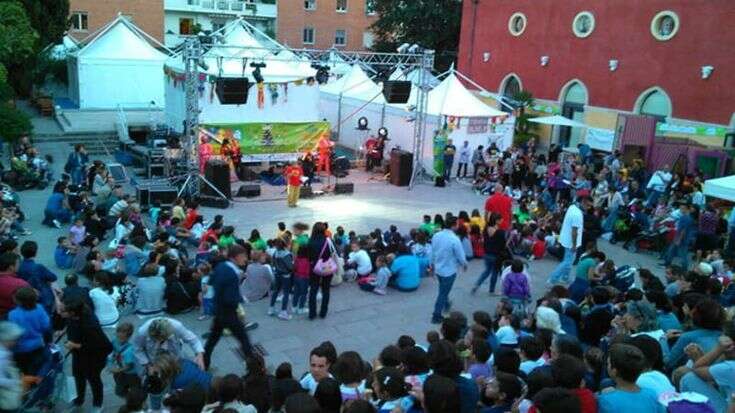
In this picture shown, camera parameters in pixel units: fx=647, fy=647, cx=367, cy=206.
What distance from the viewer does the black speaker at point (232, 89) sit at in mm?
16062

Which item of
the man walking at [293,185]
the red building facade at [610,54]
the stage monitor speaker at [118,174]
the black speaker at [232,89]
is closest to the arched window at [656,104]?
the red building facade at [610,54]

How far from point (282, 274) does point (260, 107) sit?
13764mm

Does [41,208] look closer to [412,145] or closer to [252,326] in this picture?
[252,326]

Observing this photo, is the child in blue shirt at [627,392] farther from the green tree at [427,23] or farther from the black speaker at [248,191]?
the green tree at [427,23]

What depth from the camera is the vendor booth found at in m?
19.5

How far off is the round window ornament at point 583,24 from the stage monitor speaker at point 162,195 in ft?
59.2

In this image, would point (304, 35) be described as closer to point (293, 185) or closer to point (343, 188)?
point (343, 188)

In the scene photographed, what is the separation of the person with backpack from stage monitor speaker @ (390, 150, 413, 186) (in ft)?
33.1

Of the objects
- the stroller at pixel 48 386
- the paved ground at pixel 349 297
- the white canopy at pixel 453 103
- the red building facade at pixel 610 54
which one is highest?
the red building facade at pixel 610 54

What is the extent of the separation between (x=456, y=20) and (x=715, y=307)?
113ft

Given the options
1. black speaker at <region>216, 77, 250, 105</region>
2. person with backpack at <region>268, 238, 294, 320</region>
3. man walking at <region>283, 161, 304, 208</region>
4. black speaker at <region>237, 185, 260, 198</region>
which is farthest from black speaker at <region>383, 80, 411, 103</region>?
person with backpack at <region>268, 238, 294, 320</region>

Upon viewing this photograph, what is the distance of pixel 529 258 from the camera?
12.6 m

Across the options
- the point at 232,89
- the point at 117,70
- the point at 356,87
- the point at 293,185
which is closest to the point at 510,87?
the point at 356,87

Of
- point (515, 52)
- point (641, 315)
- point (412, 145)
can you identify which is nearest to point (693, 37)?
point (515, 52)
